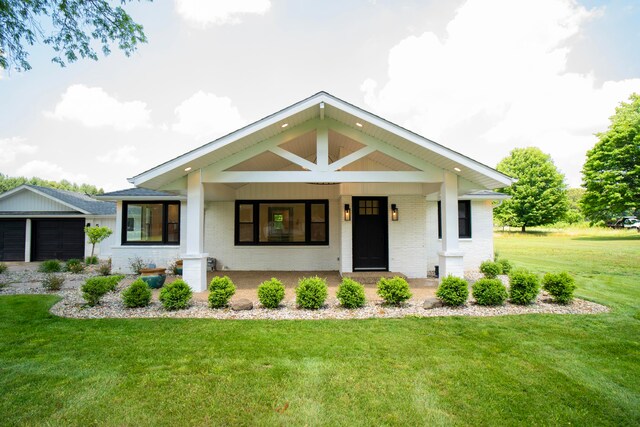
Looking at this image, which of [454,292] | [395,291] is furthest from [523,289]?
[395,291]

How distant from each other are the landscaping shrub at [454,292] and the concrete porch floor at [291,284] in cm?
79

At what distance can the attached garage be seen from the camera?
15.0m

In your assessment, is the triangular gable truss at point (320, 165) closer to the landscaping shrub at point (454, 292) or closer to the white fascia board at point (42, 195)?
the landscaping shrub at point (454, 292)

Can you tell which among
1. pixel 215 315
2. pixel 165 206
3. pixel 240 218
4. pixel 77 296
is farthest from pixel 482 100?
pixel 77 296

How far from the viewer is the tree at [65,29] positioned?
589 cm

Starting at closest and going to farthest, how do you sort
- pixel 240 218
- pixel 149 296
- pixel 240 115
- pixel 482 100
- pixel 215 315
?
1. pixel 215 315
2. pixel 149 296
3. pixel 240 218
4. pixel 482 100
5. pixel 240 115

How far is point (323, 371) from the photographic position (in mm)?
3580

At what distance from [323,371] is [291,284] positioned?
5.16 m

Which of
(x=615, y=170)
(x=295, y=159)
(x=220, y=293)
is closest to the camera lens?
(x=220, y=293)

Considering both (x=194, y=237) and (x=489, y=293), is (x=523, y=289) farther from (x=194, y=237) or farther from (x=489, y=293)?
(x=194, y=237)

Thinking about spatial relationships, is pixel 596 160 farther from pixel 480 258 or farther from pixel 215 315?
pixel 215 315

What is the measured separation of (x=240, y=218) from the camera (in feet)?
36.5

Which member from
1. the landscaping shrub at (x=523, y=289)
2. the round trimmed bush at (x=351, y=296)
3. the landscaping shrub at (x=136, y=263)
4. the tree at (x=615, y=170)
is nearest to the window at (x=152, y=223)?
the landscaping shrub at (x=136, y=263)

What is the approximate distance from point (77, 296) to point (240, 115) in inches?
936
